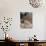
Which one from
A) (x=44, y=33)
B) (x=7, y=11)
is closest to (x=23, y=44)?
(x=44, y=33)

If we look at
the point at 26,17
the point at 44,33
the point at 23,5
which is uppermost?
the point at 23,5

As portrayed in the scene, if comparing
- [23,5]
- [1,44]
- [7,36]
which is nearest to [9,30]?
[7,36]

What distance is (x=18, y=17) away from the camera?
157 inches

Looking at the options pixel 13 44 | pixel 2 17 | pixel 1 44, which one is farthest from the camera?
pixel 2 17

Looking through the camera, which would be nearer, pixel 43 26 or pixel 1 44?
pixel 1 44

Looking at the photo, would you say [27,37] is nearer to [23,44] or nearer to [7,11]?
[23,44]

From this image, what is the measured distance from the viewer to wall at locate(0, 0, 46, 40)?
3.95 metres

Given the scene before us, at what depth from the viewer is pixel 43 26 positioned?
4.04 m

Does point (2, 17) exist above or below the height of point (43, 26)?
above

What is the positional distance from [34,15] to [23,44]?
3.39 ft

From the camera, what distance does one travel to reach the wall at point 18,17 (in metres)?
3.95

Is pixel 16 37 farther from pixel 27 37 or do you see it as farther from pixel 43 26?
pixel 43 26

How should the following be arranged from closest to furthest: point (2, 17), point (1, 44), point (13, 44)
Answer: point (13, 44)
point (1, 44)
point (2, 17)

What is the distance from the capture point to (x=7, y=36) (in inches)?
150
